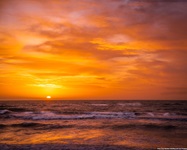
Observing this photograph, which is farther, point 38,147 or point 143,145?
point 143,145

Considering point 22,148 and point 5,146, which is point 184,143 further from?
point 5,146

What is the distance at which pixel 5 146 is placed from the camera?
9.45 metres

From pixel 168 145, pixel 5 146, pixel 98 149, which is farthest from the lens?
pixel 168 145

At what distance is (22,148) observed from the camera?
908cm

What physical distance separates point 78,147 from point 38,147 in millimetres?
1918

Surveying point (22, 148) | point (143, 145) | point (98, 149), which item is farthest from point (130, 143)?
point (22, 148)

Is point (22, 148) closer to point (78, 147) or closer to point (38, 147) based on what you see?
point (38, 147)

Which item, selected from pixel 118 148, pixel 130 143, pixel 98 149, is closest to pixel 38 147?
pixel 98 149

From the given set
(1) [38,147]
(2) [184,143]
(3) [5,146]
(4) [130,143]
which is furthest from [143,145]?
(3) [5,146]

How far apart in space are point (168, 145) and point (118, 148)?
9.86ft

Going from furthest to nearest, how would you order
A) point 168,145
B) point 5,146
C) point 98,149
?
point 168,145, point 5,146, point 98,149

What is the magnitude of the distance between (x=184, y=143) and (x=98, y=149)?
513cm

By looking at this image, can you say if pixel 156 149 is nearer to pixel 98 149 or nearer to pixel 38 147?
pixel 98 149

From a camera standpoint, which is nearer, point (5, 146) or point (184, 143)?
point (5, 146)
